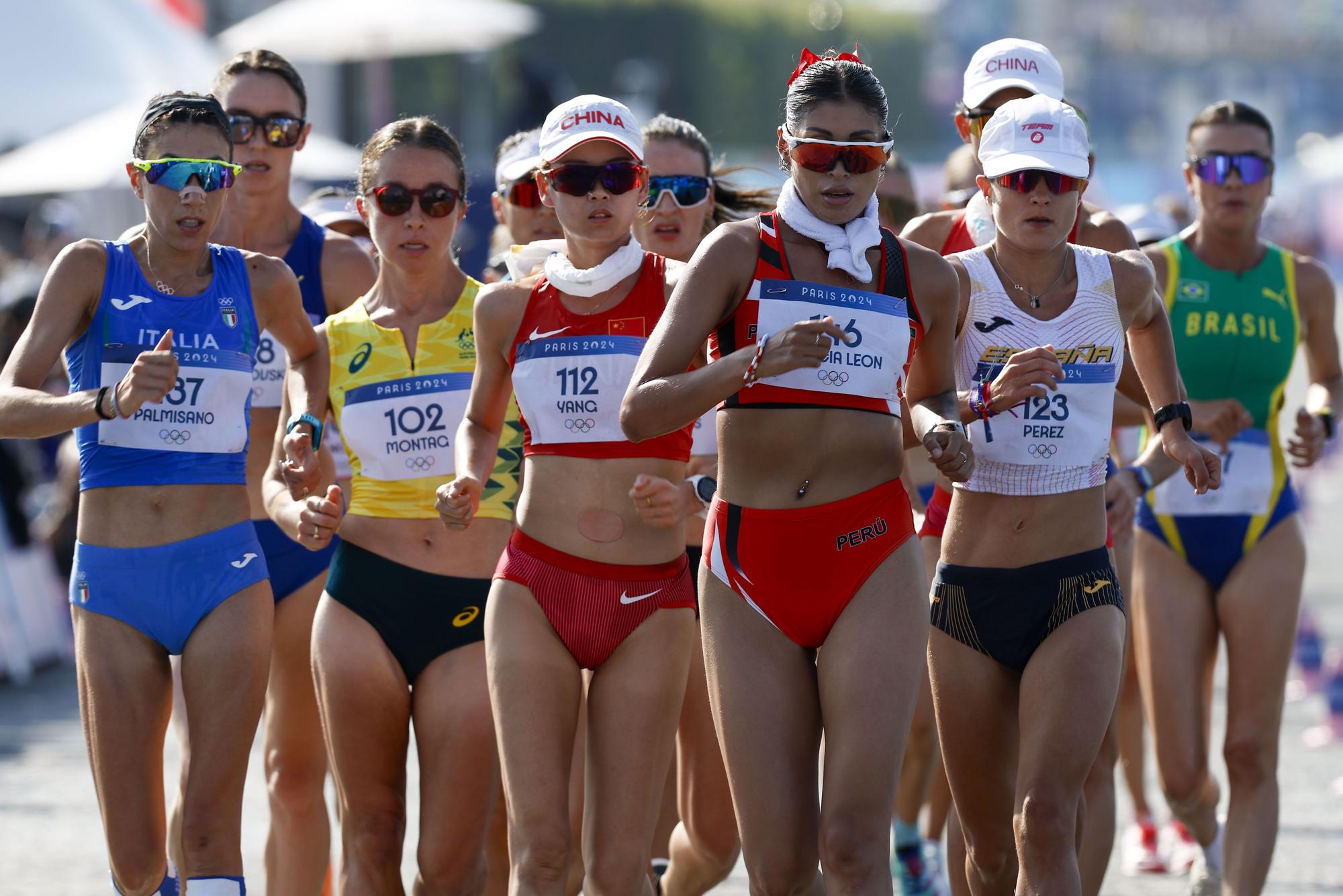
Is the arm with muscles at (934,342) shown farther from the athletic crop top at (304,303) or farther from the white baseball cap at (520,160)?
the athletic crop top at (304,303)

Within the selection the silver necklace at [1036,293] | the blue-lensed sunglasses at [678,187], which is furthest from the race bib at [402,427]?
the silver necklace at [1036,293]

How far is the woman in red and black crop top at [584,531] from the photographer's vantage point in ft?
16.0

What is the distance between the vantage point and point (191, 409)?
205 inches

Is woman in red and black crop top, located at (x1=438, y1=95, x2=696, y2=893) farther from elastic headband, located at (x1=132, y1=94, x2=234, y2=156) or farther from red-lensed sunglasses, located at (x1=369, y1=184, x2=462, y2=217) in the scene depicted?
elastic headband, located at (x1=132, y1=94, x2=234, y2=156)

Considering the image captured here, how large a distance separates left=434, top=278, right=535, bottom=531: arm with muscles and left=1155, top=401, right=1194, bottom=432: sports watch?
5.77ft

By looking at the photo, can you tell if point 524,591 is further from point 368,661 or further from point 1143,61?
point 1143,61

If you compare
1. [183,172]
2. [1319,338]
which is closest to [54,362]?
[183,172]

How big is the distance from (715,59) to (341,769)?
217 feet

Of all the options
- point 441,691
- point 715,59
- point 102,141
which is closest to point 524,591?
point 441,691

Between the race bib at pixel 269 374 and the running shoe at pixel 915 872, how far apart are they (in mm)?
2890

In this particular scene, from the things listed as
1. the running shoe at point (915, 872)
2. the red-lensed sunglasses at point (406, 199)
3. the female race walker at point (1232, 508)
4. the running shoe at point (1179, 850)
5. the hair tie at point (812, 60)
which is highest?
the hair tie at point (812, 60)

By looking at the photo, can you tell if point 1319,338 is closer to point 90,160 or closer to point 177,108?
point 177,108

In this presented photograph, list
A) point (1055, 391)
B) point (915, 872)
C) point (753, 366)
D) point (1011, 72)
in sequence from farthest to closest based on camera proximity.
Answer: point (915, 872)
point (1011, 72)
point (1055, 391)
point (753, 366)

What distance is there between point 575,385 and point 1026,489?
1223mm
